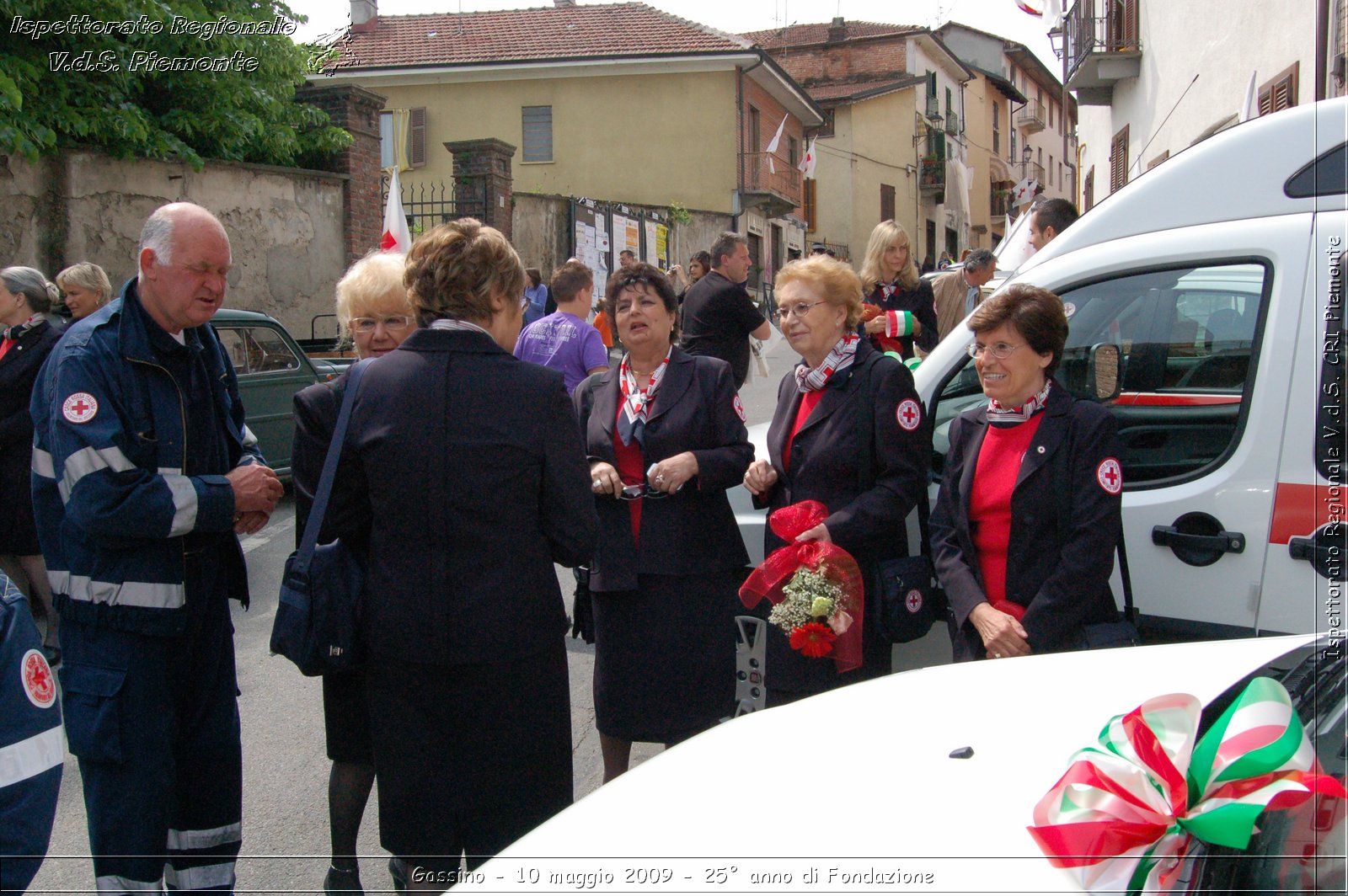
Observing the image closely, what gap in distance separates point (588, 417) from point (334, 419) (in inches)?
45.9

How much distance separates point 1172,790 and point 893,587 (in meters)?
1.84

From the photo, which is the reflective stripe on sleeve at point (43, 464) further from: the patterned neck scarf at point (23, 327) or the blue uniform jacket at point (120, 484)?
the patterned neck scarf at point (23, 327)

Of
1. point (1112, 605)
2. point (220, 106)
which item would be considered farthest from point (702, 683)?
point (220, 106)

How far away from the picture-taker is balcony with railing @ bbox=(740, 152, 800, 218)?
28.6m

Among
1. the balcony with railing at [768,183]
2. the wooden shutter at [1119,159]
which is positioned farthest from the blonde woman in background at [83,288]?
the balcony with railing at [768,183]

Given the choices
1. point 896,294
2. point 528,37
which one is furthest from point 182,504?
point 528,37

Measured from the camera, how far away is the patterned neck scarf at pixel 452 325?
2443 mm

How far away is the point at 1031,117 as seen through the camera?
174 ft

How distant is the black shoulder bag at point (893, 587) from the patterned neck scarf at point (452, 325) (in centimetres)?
137

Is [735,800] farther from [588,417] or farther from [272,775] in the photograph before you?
[272,775]

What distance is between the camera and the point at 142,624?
102 inches

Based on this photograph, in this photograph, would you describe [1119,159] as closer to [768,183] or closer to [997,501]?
[997,501]

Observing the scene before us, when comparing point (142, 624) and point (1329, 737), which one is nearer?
point (1329, 737)

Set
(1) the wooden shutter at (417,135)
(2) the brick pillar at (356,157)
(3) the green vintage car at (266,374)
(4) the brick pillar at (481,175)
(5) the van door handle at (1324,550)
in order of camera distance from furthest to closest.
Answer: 1. (1) the wooden shutter at (417,135)
2. (4) the brick pillar at (481,175)
3. (2) the brick pillar at (356,157)
4. (3) the green vintage car at (266,374)
5. (5) the van door handle at (1324,550)
